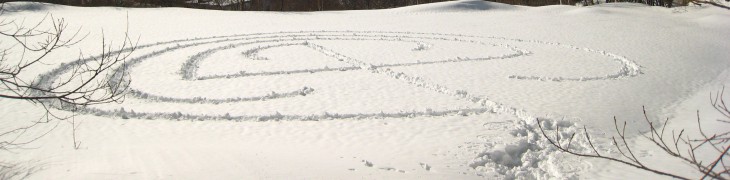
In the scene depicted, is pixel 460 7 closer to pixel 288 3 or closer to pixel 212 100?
pixel 288 3

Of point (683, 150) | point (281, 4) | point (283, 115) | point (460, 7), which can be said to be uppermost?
point (281, 4)

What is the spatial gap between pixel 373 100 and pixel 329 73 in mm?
2759

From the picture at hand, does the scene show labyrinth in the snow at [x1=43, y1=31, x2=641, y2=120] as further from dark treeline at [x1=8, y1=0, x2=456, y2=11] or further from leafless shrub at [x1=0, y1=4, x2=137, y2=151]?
dark treeline at [x1=8, y1=0, x2=456, y2=11]

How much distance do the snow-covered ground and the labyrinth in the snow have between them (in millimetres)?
53

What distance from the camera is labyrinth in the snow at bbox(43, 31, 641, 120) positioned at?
952 centimetres

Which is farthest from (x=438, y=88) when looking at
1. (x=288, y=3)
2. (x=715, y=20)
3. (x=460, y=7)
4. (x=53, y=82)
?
(x=288, y=3)

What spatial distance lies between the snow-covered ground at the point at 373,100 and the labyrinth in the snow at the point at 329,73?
53 millimetres

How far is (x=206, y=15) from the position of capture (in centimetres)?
2455

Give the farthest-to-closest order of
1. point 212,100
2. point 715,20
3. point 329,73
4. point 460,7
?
1. point 460,7
2. point 715,20
3. point 329,73
4. point 212,100

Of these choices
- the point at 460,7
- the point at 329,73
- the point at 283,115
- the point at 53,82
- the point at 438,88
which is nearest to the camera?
the point at 283,115

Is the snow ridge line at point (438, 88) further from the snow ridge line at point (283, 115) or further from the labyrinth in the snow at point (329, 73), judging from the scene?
the snow ridge line at point (283, 115)

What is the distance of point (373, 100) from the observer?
33.1 feet

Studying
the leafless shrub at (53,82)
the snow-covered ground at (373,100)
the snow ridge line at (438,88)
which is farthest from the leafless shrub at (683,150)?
the leafless shrub at (53,82)

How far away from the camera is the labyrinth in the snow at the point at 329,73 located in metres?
9.52
